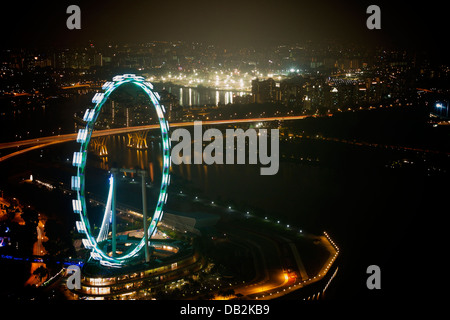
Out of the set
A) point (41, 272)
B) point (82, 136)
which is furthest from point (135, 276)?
point (82, 136)

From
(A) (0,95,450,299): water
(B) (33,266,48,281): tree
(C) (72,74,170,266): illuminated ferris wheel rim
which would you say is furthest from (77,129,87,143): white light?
(A) (0,95,450,299): water

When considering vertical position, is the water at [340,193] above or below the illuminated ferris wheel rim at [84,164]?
below

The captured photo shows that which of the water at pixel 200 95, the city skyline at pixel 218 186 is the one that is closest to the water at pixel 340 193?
the city skyline at pixel 218 186

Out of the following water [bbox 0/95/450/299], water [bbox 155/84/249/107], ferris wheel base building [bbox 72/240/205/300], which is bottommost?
water [bbox 0/95/450/299]

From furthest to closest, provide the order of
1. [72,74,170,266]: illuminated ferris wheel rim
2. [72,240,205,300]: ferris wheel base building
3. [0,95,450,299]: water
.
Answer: [0,95,450,299]: water
[72,240,205,300]: ferris wheel base building
[72,74,170,266]: illuminated ferris wheel rim

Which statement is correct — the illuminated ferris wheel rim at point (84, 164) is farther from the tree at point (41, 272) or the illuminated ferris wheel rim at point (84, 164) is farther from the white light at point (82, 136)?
the tree at point (41, 272)

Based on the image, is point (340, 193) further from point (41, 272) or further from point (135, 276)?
point (41, 272)

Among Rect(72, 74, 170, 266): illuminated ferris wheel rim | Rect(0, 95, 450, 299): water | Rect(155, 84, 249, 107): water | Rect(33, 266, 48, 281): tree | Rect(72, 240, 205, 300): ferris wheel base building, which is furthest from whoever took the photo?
Rect(155, 84, 249, 107): water

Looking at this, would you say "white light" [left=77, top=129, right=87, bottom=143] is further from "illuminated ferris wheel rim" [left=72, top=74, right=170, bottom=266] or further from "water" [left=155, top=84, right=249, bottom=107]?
"water" [left=155, top=84, right=249, bottom=107]

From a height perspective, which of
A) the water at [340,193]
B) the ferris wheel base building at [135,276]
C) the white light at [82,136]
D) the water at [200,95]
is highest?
the white light at [82,136]
